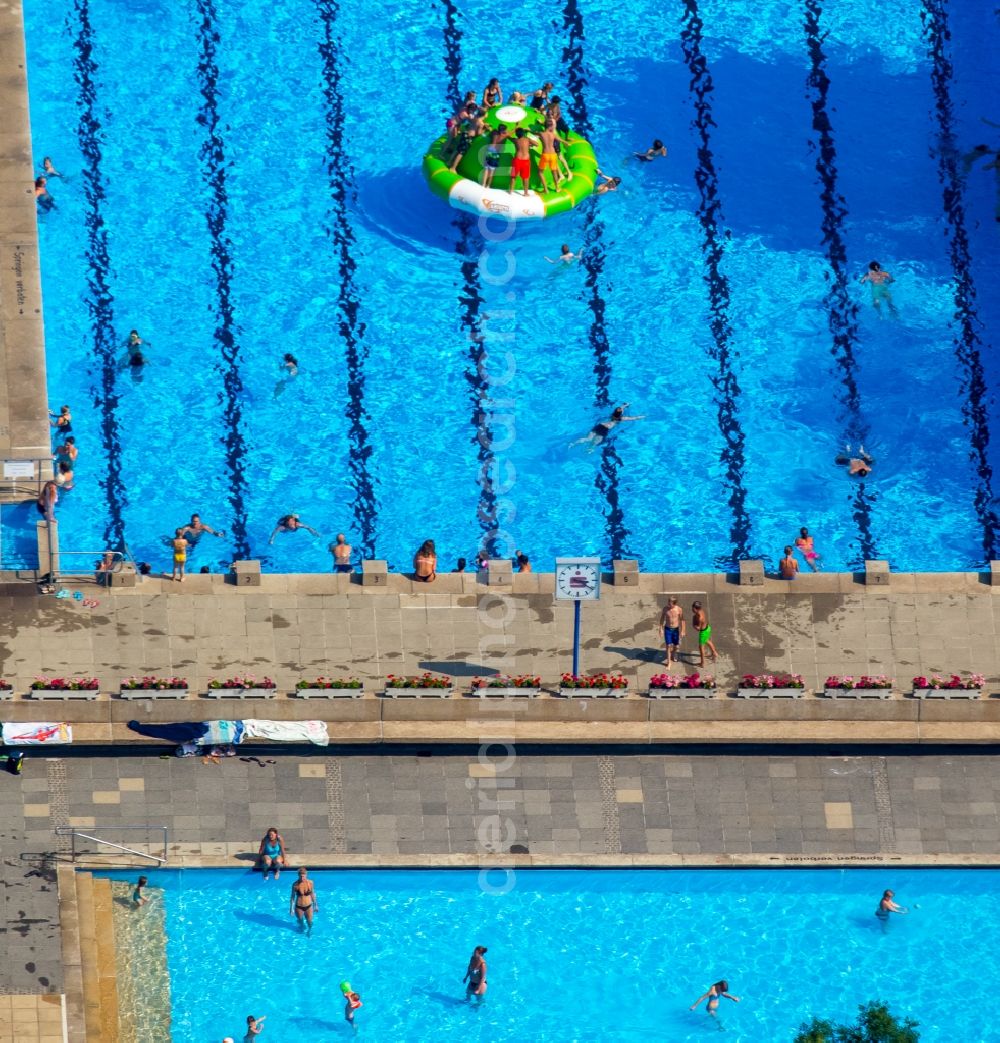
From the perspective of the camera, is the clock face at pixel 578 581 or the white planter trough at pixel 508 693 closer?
the clock face at pixel 578 581

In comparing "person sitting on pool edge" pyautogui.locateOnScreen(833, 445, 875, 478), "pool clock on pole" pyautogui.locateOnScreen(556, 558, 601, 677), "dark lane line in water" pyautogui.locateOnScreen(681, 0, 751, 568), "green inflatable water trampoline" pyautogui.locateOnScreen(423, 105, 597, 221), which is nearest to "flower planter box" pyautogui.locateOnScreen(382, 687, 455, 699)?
"pool clock on pole" pyautogui.locateOnScreen(556, 558, 601, 677)

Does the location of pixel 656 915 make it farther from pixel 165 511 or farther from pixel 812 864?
pixel 165 511

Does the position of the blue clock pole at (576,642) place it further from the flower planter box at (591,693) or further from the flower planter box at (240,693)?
the flower planter box at (240,693)

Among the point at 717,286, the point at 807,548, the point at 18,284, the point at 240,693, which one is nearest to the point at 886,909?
the point at 807,548

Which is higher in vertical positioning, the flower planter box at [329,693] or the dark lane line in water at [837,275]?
the dark lane line in water at [837,275]

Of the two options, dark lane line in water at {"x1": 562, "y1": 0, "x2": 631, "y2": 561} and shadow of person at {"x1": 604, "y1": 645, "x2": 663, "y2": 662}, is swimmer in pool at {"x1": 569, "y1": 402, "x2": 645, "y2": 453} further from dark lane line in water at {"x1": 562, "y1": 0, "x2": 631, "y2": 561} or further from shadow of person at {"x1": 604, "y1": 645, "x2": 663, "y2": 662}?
shadow of person at {"x1": 604, "y1": 645, "x2": 663, "y2": 662}

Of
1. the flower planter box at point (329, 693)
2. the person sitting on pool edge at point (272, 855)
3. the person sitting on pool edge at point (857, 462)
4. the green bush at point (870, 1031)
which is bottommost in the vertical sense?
the green bush at point (870, 1031)

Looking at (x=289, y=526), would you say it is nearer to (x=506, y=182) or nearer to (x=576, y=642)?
(x=576, y=642)

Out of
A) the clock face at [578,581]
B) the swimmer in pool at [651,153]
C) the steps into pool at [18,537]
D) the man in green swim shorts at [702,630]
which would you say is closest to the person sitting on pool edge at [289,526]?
the steps into pool at [18,537]
